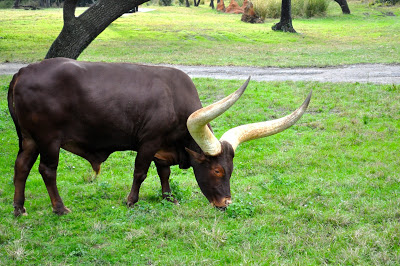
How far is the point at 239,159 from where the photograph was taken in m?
8.52

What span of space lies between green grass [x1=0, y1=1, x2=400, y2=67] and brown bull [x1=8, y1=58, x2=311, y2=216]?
10.7 meters

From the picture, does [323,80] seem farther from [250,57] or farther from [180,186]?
[180,186]

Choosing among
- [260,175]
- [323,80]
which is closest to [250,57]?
[323,80]

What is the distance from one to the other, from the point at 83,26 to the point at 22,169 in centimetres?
536

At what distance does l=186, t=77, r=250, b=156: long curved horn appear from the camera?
542cm

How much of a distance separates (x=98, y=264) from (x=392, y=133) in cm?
650

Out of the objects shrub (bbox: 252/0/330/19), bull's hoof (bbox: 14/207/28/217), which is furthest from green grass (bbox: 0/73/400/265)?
shrub (bbox: 252/0/330/19)

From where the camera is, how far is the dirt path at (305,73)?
14.1 meters

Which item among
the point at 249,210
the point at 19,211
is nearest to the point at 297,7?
the point at 249,210

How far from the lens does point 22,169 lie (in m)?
6.14

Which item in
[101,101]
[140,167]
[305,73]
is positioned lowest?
[305,73]

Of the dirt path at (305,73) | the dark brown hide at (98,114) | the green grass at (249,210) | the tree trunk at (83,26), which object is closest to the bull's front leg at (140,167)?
the dark brown hide at (98,114)

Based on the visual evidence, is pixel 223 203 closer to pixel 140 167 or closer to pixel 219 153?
pixel 219 153

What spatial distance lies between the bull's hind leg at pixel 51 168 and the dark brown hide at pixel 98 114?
11 mm
